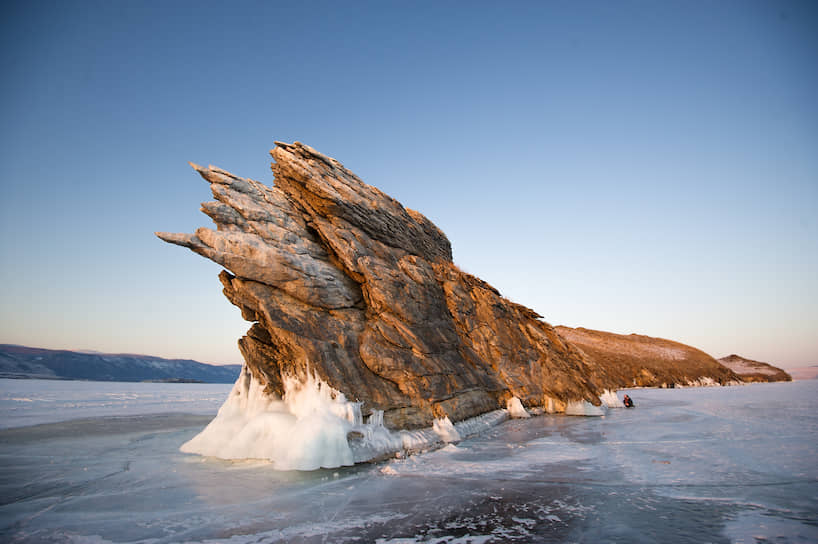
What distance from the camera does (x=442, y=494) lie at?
877cm

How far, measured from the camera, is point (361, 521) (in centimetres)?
714

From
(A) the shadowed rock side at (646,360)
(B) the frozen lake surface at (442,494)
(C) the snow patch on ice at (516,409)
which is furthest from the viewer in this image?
(A) the shadowed rock side at (646,360)

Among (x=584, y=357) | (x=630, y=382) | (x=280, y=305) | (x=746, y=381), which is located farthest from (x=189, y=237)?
(x=746, y=381)

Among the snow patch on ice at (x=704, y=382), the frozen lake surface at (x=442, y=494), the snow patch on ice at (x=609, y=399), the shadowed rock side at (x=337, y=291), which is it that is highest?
the shadowed rock side at (x=337, y=291)

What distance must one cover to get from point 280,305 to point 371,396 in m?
4.70

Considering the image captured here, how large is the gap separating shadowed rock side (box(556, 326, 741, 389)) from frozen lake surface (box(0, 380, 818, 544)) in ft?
188

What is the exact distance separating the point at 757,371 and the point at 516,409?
12177cm

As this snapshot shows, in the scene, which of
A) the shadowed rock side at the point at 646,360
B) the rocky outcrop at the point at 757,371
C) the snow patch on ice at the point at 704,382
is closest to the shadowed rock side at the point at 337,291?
the shadowed rock side at the point at 646,360

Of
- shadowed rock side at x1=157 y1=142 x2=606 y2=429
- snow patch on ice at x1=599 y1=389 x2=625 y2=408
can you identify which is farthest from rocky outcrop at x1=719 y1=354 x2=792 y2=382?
shadowed rock side at x1=157 y1=142 x2=606 y2=429

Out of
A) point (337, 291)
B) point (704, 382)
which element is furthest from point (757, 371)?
point (337, 291)

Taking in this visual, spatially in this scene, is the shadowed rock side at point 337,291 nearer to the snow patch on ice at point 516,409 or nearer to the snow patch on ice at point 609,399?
the snow patch on ice at point 516,409

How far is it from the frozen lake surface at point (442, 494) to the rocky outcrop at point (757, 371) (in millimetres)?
114721

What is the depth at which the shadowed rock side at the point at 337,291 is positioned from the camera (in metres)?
13.7

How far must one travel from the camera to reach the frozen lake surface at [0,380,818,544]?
6.56m
